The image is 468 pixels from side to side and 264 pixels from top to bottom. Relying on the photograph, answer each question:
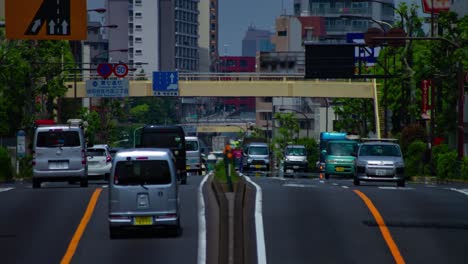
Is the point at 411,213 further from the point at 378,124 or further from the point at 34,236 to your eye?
the point at 378,124

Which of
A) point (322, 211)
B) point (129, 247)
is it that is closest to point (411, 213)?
point (322, 211)

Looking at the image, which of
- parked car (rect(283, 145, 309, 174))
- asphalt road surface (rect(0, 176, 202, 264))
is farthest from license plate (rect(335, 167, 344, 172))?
asphalt road surface (rect(0, 176, 202, 264))

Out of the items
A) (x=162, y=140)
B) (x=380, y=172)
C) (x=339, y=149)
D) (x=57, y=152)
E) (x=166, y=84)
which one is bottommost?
(x=339, y=149)

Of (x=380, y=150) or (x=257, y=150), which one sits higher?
(x=380, y=150)

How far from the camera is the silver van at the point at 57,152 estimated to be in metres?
43.5

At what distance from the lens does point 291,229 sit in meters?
29.2

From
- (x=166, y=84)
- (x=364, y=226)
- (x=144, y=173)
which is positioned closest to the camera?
(x=144, y=173)

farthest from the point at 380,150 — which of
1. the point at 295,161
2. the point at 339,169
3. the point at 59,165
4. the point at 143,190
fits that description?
the point at 295,161

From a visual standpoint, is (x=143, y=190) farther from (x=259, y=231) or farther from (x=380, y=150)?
(x=380, y=150)

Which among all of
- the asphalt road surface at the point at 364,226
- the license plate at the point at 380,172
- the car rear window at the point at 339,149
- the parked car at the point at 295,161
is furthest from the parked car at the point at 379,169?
the parked car at the point at 295,161

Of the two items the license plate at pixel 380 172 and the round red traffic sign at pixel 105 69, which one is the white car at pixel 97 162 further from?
the round red traffic sign at pixel 105 69

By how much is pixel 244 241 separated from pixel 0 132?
57.2 metres

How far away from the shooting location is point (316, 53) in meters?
83.6

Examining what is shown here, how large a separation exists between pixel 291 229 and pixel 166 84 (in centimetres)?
7850
